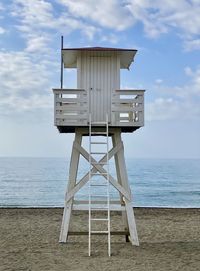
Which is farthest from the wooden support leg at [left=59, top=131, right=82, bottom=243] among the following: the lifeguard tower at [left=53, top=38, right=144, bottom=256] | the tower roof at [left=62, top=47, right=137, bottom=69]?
the tower roof at [left=62, top=47, right=137, bottom=69]

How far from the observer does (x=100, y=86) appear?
13.3 m

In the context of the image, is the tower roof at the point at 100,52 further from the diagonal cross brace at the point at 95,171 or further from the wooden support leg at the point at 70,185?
the diagonal cross brace at the point at 95,171

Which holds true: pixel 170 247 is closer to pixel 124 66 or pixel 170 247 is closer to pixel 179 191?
pixel 124 66

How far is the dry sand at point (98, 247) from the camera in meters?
11.0

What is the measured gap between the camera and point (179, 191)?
50.7m

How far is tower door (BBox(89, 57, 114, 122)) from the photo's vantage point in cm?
1324

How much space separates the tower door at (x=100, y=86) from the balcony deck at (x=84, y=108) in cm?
22

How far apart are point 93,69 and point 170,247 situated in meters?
5.02

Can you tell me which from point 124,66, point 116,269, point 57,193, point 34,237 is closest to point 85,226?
point 34,237

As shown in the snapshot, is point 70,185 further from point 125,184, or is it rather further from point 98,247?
point 98,247

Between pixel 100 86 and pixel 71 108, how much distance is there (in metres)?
1.00

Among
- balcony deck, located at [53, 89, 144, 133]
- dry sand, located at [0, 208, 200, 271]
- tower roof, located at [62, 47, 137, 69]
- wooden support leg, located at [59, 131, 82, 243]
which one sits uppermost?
tower roof, located at [62, 47, 137, 69]

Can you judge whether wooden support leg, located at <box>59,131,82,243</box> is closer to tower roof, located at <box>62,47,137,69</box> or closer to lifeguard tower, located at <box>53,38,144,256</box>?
lifeguard tower, located at <box>53,38,144,256</box>

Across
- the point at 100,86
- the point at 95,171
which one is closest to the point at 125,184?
the point at 95,171
